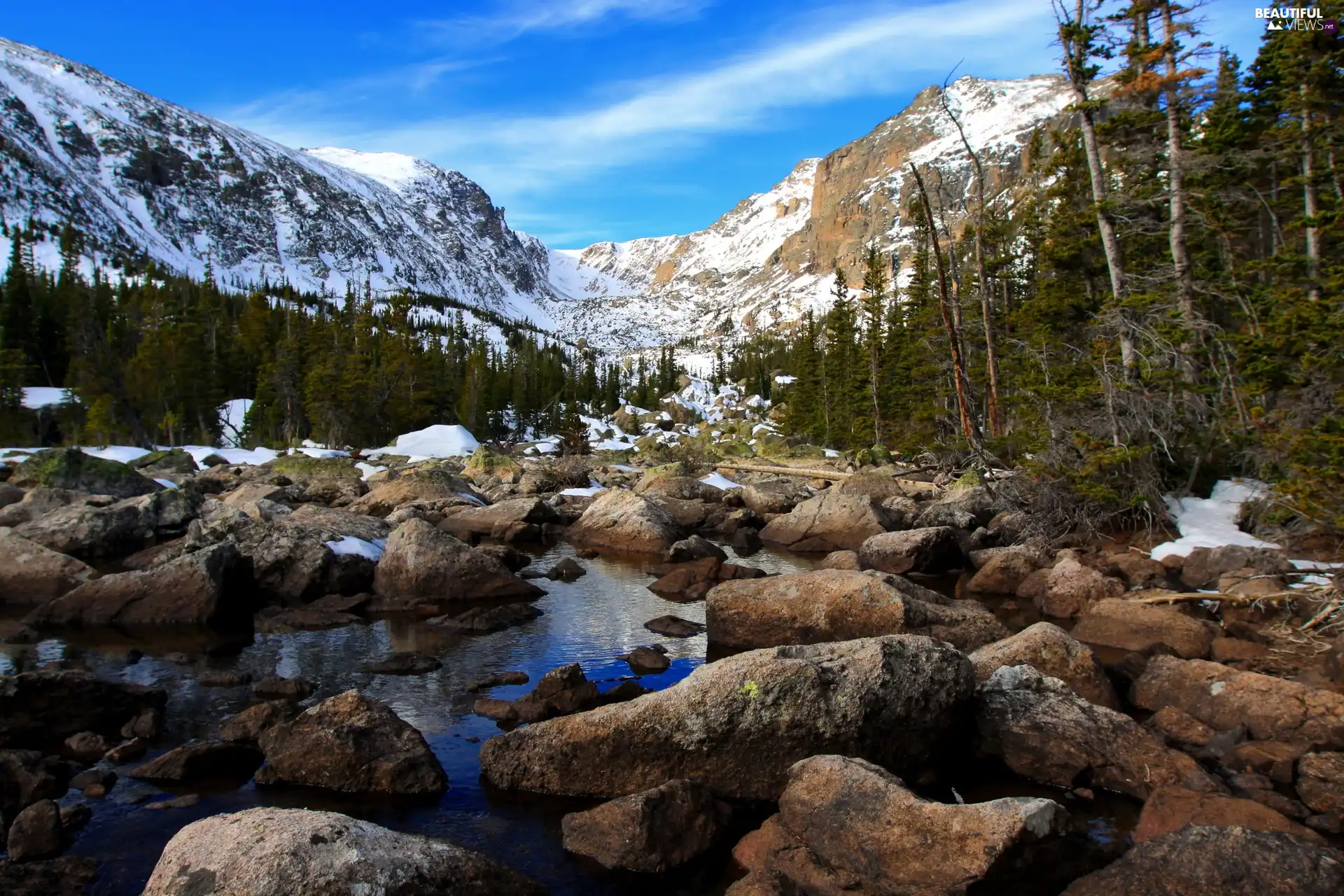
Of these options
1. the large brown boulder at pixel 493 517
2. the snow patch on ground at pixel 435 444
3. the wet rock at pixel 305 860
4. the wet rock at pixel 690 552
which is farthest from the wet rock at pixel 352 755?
the snow patch on ground at pixel 435 444

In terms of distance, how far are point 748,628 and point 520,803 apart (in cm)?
498

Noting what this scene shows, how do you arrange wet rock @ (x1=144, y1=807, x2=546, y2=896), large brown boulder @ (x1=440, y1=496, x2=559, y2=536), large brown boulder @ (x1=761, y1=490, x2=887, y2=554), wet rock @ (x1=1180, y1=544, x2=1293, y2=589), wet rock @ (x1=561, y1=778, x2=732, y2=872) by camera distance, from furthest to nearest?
large brown boulder @ (x1=440, y1=496, x2=559, y2=536) < large brown boulder @ (x1=761, y1=490, x2=887, y2=554) < wet rock @ (x1=1180, y1=544, x2=1293, y2=589) < wet rock @ (x1=561, y1=778, x2=732, y2=872) < wet rock @ (x1=144, y1=807, x2=546, y2=896)

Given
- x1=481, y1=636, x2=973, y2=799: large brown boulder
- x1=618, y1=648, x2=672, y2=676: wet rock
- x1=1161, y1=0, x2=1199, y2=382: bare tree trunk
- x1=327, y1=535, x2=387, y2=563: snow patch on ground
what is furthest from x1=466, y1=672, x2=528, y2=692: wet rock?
x1=1161, y1=0, x2=1199, y2=382: bare tree trunk

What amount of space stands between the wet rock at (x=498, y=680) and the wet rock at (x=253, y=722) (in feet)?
6.68

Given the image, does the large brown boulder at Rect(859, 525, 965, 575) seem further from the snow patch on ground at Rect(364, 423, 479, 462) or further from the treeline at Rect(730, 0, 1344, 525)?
the snow patch on ground at Rect(364, 423, 479, 462)

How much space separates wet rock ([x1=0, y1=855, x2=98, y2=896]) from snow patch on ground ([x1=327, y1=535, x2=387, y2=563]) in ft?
29.0

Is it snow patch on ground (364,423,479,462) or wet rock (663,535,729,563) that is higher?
snow patch on ground (364,423,479,462)

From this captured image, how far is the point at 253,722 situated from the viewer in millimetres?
7828

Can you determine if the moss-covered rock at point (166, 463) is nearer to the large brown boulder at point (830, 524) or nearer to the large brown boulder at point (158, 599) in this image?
the large brown boulder at point (158, 599)

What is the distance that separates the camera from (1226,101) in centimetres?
1795

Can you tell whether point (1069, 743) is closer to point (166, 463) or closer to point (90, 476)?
point (90, 476)

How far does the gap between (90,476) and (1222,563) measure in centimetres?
2596

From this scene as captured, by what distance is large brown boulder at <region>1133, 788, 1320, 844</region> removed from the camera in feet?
18.1

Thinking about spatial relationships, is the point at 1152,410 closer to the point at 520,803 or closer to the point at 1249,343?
the point at 1249,343
